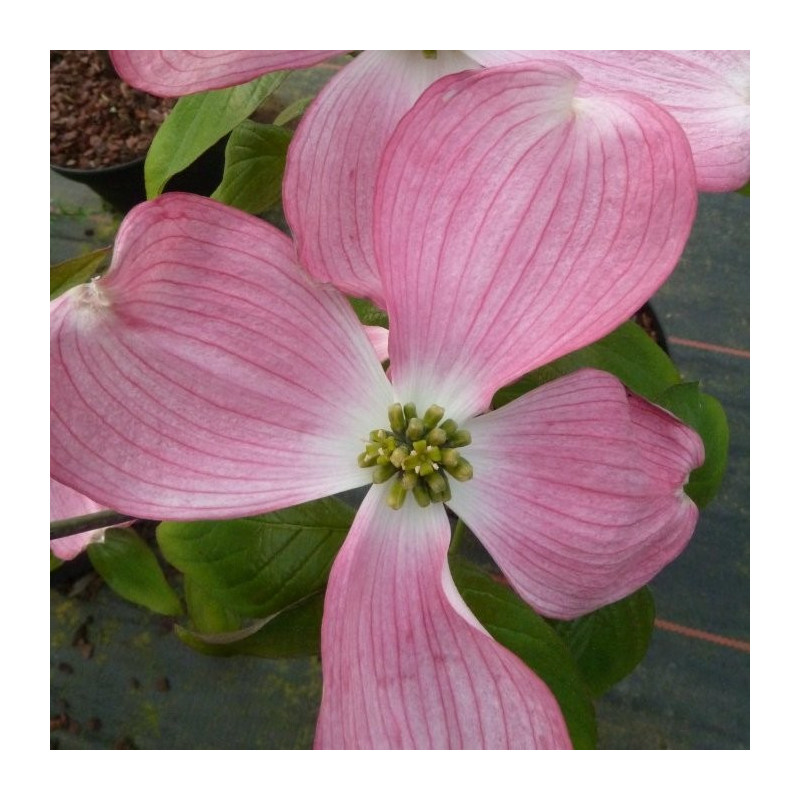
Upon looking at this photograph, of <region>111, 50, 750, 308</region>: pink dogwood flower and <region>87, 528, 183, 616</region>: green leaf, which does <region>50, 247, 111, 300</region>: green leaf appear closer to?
<region>111, 50, 750, 308</region>: pink dogwood flower

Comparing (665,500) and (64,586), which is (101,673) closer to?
(64,586)

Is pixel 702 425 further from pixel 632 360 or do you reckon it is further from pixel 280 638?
pixel 280 638

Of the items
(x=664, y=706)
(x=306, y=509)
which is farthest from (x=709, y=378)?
(x=306, y=509)

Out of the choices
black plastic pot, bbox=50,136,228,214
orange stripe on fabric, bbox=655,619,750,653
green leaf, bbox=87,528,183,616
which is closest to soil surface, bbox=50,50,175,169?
black plastic pot, bbox=50,136,228,214

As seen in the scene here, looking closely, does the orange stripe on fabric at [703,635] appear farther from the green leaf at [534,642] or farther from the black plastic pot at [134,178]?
the black plastic pot at [134,178]

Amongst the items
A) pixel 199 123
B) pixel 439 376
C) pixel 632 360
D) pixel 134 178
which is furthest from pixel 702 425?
pixel 134 178
